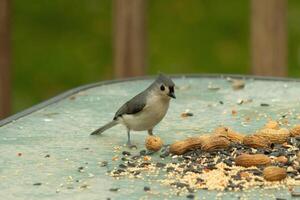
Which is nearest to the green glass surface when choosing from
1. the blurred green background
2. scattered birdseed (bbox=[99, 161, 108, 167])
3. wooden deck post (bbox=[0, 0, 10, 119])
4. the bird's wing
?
scattered birdseed (bbox=[99, 161, 108, 167])

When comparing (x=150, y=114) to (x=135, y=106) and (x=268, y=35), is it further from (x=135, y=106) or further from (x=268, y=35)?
(x=268, y=35)

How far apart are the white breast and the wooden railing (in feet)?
4.52

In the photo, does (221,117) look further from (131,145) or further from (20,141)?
(20,141)

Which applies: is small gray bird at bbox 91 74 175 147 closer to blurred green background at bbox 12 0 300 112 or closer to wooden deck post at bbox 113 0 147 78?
wooden deck post at bbox 113 0 147 78

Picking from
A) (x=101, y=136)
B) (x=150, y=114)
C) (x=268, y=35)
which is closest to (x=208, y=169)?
(x=150, y=114)

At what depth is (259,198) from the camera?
3.32 m

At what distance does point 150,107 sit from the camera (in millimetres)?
4340

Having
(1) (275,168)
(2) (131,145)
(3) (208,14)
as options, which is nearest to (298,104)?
(2) (131,145)

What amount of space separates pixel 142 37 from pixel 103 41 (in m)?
3.31

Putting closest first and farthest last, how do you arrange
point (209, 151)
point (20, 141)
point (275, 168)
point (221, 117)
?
1. point (275, 168)
2. point (209, 151)
3. point (20, 141)
4. point (221, 117)

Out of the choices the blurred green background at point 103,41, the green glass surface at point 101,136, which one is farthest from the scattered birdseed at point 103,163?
the blurred green background at point 103,41

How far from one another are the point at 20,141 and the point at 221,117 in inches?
42.7

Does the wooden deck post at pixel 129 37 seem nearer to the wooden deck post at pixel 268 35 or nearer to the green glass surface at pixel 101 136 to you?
the green glass surface at pixel 101 136

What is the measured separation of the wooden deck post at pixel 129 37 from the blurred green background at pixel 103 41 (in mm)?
2548
